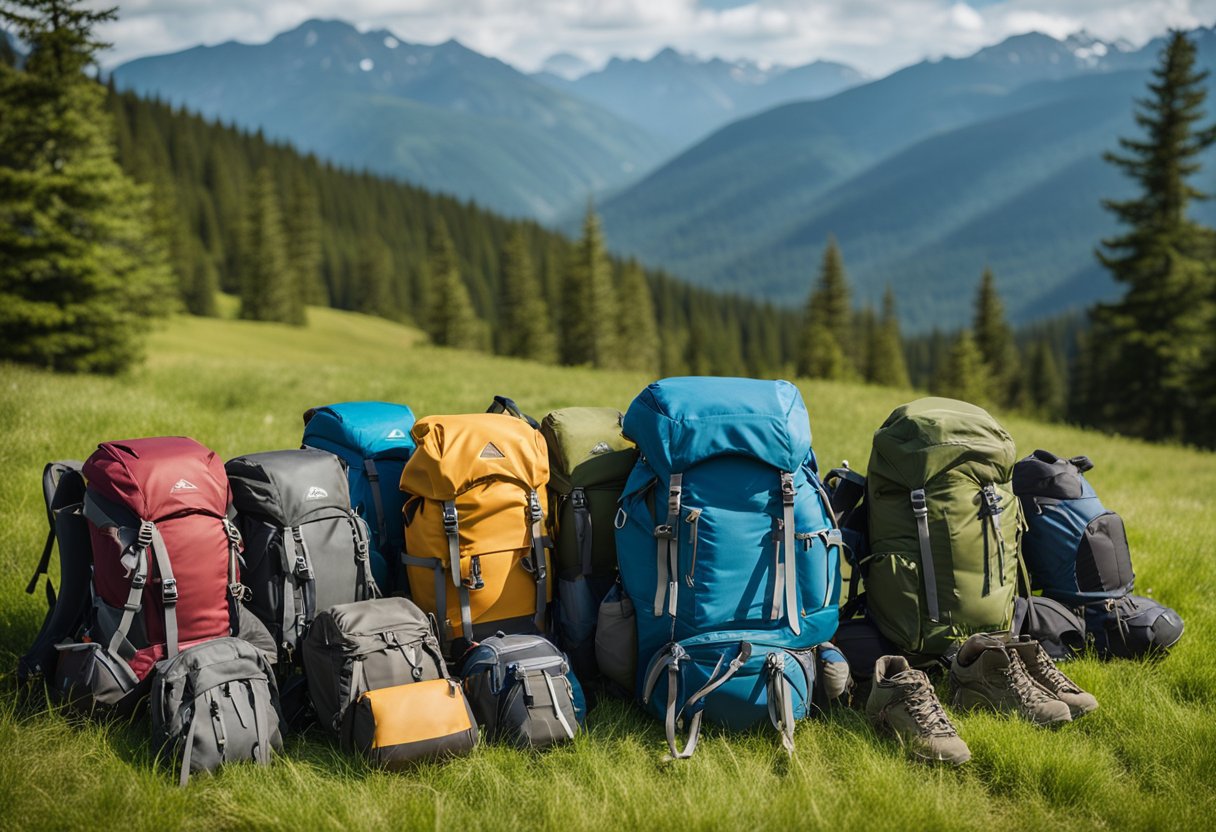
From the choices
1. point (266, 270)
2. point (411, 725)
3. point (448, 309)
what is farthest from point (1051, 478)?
point (266, 270)

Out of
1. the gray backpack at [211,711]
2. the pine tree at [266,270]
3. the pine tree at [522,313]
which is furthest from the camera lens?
the pine tree at [266,270]

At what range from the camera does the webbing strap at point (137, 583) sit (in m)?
4.59

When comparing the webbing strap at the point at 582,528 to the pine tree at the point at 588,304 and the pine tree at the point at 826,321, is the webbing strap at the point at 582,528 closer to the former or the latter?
the pine tree at the point at 588,304

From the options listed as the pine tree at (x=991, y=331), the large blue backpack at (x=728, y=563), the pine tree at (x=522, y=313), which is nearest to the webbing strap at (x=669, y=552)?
the large blue backpack at (x=728, y=563)

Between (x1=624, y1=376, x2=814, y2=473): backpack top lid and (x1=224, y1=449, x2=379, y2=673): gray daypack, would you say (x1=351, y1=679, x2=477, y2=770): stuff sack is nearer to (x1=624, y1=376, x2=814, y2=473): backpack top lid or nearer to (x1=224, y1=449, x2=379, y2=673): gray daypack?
(x1=224, y1=449, x2=379, y2=673): gray daypack

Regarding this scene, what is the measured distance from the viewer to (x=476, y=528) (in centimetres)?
525

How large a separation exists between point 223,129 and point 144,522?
472ft

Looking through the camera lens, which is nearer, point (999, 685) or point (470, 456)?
point (999, 685)

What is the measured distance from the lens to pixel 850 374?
65.6 meters

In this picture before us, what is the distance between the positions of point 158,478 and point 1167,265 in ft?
127

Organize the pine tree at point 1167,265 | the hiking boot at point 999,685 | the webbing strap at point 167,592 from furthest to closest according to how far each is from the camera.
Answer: the pine tree at point 1167,265, the hiking boot at point 999,685, the webbing strap at point 167,592

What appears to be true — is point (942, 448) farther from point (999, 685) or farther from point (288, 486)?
point (288, 486)

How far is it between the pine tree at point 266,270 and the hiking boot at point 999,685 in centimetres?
7099

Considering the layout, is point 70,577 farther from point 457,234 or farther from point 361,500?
point 457,234
